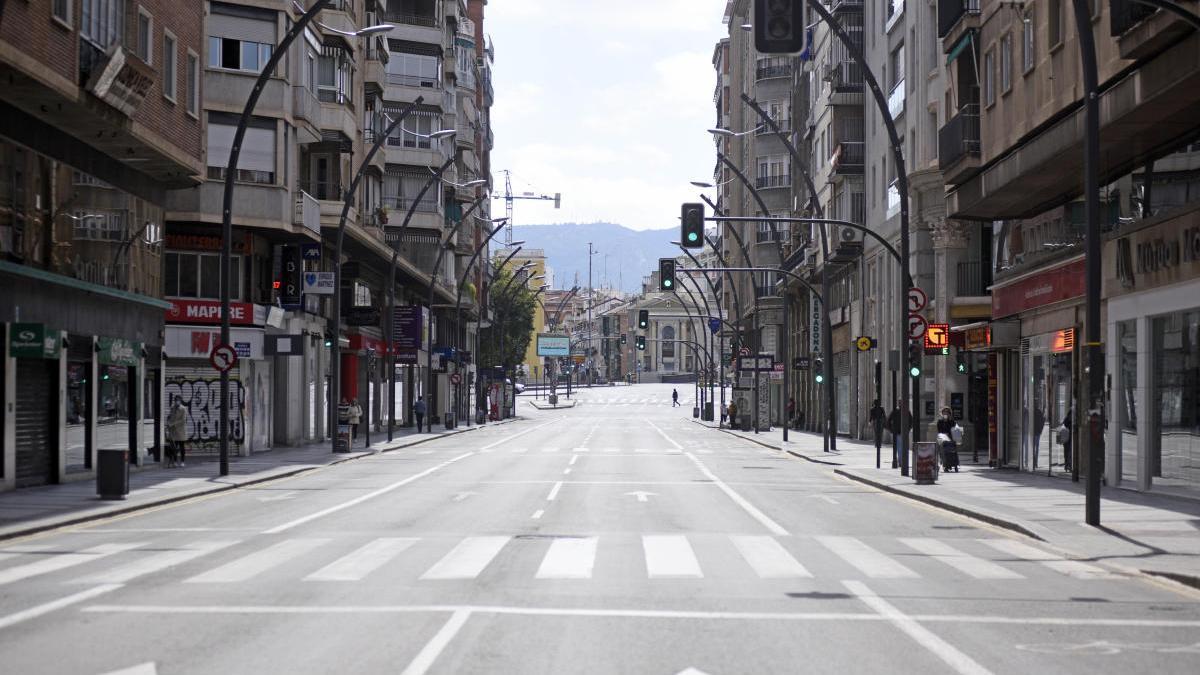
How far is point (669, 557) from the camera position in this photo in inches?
606

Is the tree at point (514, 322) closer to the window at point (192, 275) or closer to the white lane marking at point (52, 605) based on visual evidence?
the window at point (192, 275)

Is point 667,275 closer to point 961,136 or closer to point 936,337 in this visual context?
point 936,337

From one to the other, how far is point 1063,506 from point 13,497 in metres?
17.2

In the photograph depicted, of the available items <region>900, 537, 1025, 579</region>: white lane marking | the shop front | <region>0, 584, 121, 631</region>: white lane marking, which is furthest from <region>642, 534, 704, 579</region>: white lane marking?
the shop front

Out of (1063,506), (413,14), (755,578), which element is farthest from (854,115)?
(755,578)

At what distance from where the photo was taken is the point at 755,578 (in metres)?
13.6

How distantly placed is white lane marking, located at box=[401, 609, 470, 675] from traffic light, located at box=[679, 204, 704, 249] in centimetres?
2488

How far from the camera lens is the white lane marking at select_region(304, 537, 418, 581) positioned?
13.5 meters

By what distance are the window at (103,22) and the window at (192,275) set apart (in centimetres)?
1321

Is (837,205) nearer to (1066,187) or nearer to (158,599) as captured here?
(1066,187)

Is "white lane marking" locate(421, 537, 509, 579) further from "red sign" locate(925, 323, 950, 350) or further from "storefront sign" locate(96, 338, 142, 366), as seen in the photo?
"red sign" locate(925, 323, 950, 350)

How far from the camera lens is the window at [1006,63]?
3047cm

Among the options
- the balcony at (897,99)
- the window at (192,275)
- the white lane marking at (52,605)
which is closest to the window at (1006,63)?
the balcony at (897,99)

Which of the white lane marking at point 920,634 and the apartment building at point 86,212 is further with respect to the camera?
the apartment building at point 86,212
